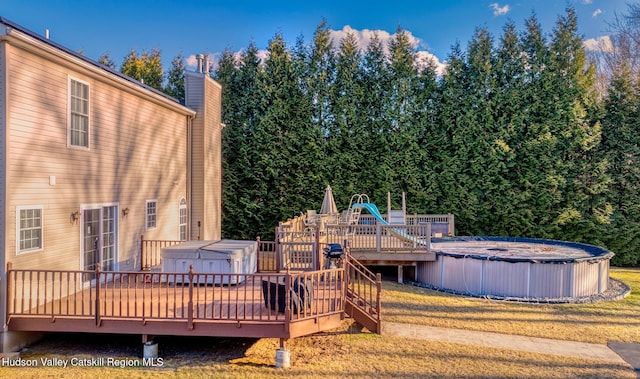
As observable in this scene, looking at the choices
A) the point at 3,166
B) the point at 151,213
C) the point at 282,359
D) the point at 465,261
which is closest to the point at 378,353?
the point at 282,359

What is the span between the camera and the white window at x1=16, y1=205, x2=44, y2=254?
279 inches

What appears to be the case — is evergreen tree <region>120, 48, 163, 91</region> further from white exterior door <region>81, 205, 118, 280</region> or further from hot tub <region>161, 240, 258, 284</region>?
hot tub <region>161, 240, 258, 284</region>

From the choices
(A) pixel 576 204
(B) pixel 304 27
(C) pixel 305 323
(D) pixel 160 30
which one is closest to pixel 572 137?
(A) pixel 576 204

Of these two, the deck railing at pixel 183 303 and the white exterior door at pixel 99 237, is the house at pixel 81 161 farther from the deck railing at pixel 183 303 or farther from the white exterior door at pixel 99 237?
the deck railing at pixel 183 303

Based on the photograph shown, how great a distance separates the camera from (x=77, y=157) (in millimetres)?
8617

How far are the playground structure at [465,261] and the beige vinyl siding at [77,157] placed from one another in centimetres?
401

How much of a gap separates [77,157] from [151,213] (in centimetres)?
351

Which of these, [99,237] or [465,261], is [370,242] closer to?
[465,261]

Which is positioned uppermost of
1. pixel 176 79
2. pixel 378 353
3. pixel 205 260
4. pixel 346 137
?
pixel 176 79

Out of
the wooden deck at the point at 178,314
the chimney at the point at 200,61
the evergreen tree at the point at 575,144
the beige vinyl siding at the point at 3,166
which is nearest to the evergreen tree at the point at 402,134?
the evergreen tree at the point at 575,144

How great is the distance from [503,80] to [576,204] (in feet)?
19.4

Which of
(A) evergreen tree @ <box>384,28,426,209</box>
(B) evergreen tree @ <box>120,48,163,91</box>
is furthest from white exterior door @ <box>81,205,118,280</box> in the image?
(B) evergreen tree @ <box>120,48,163,91</box>

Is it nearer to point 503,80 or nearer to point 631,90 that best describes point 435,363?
point 503,80

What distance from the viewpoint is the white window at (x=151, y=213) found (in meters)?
11.7
